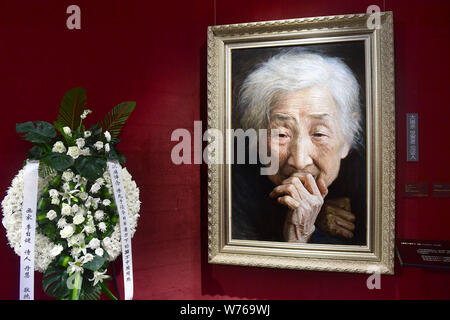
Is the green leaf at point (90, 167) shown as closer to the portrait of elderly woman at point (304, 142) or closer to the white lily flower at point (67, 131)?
the white lily flower at point (67, 131)

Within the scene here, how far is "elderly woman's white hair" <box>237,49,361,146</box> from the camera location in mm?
2041

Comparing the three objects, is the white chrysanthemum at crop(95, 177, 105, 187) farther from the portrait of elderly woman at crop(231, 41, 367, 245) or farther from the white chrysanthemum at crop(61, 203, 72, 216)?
the portrait of elderly woman at crop(231, 41, 367, 245)

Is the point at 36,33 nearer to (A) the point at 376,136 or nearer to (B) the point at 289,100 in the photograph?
(B) the point at 289,100

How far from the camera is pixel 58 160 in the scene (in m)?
1.72

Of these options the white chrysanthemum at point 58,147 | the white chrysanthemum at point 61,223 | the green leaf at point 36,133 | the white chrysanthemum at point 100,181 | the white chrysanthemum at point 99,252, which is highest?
the green leaf at point 36,133

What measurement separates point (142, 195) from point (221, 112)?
737 millimetres

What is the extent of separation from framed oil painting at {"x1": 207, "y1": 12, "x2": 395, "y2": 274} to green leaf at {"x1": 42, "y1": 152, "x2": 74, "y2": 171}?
0.82 meters

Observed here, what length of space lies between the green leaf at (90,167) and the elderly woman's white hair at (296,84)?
2.90 ft

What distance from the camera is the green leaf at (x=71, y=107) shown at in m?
1.88

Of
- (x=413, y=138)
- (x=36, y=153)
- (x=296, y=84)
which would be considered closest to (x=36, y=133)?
(x=36, y=153)

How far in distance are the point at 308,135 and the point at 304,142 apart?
1.9 inches

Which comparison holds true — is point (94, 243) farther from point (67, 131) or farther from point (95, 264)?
point (67, 131)

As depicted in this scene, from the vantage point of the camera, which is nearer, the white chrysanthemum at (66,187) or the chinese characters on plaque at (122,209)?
the white chrysanthemum at (66,187)

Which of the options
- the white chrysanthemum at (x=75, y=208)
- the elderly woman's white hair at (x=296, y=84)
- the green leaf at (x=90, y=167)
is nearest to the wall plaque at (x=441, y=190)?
the elderly woman's white hair at (x=296, y=84)
